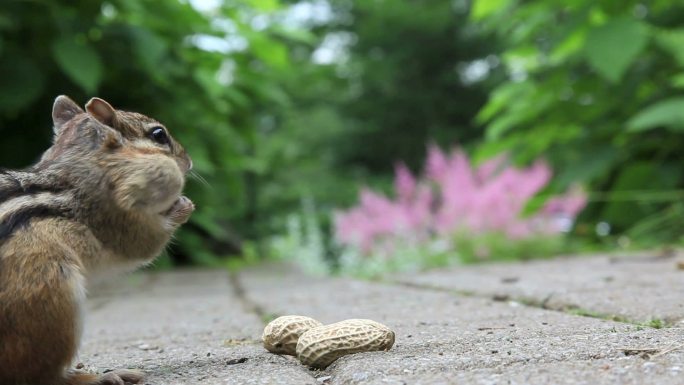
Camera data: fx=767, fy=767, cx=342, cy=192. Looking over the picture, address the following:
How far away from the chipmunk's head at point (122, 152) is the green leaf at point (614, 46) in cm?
307

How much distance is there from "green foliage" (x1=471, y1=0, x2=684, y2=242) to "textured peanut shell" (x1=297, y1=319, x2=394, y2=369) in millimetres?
3097

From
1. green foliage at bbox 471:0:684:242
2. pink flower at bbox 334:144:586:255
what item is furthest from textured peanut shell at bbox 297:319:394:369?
pink flower at bbox 334:144:586:255

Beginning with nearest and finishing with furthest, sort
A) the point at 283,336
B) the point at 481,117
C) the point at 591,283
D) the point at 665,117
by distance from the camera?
1. the point at 283,336
2. the point at 591,283
3. the point at 665,117
4. the point at 481,117

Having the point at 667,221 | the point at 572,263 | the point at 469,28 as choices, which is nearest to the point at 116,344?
the point at 572,263

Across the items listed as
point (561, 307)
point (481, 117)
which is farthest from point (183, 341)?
point (481, 117)

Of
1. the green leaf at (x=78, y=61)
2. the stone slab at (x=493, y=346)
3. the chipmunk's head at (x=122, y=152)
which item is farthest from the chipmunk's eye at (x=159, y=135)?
the green leaf at (x=78, y=61)

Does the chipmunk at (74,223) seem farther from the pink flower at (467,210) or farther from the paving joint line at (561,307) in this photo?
the pink flower at (467,210)

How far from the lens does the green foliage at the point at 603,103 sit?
173 inches

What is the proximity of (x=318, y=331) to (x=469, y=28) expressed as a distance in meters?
10.5

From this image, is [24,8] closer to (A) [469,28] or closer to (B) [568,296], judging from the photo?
(B) [568,296]

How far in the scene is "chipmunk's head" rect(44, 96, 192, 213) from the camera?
1447 millimetres

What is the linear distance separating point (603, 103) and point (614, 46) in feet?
2.46

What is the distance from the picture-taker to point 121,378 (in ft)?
4.57

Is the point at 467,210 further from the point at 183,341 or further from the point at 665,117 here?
the point at 183,341
